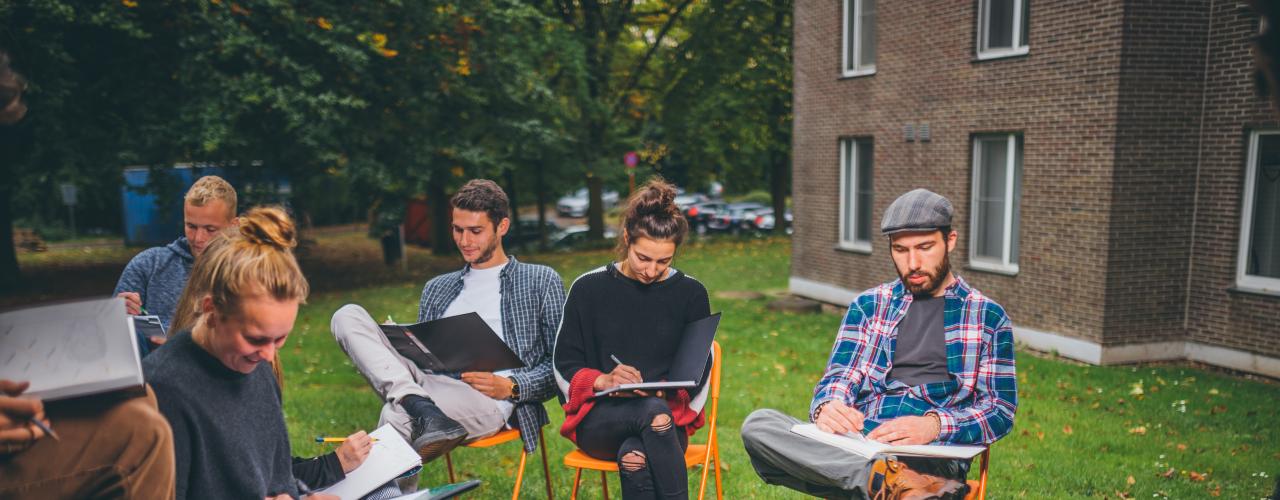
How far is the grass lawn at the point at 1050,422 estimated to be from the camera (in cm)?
557

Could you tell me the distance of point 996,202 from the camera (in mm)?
11242

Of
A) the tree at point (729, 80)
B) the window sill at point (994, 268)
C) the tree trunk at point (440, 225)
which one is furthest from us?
the tree trunk at point (440, 225)

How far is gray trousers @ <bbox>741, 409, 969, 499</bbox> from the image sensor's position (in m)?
3.34

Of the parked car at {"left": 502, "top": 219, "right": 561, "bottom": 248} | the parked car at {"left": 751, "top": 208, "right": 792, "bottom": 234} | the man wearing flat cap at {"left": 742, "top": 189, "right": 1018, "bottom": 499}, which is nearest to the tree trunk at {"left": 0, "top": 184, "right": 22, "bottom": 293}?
the parked car at {"left": 502, "top": 219, "right": 561, "bottom": 248}

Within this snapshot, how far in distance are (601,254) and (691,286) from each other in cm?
2053

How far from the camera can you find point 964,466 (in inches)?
144

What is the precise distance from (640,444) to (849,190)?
1122 centimetres

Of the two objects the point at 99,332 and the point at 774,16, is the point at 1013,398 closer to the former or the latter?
the point at 99,332

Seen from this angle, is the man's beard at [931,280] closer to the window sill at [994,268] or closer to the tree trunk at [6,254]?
the window sill at [994,268]

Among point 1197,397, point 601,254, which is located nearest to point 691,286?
point 1197,397

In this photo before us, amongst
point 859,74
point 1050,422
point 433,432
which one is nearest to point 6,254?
point 859,74

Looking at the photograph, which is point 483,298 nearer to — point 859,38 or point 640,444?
point 640,444

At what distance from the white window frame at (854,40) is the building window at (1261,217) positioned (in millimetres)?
5496

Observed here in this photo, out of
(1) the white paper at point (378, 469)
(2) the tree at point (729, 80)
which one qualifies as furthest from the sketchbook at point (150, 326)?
(2) the tree at point (729, 80)
